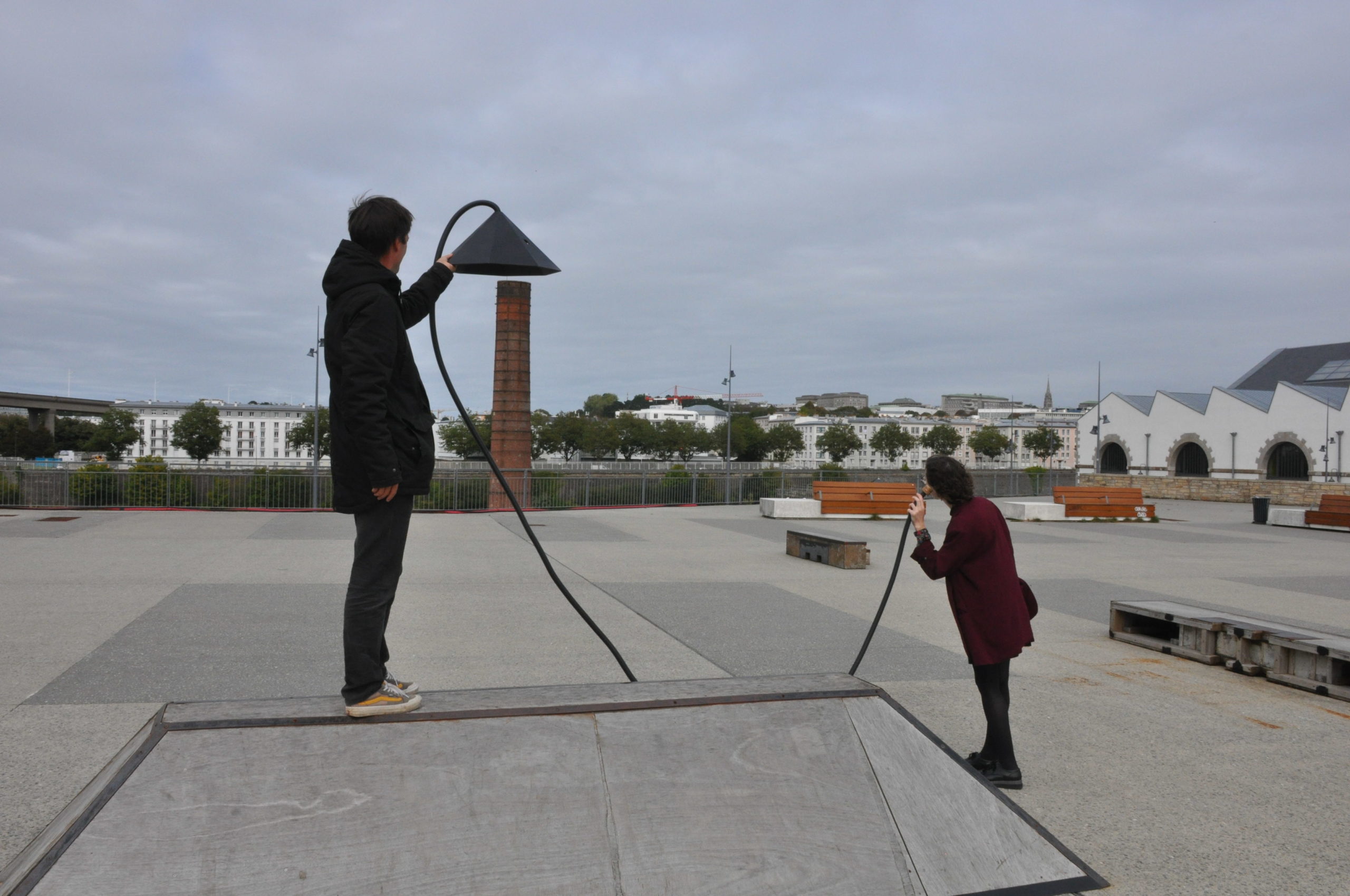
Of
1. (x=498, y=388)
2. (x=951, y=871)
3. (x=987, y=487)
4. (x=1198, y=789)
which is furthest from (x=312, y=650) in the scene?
(x=987, y=487)

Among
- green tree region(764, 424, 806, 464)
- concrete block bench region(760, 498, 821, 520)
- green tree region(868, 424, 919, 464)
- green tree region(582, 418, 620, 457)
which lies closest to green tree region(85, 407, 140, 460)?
green tree region(582, 418, 620, 457)

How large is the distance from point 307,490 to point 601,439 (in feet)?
286

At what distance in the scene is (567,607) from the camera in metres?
10.0

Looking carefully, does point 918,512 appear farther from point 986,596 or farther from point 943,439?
point 943,439

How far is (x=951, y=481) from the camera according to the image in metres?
4.64

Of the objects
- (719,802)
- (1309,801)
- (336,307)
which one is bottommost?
(1309,801)

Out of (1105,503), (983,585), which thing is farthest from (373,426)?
(1105,503)

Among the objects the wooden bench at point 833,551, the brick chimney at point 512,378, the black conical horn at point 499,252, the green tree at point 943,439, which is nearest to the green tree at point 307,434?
the brick chimney at point 512,378

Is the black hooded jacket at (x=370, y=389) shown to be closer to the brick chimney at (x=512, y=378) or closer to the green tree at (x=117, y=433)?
the brick chimney at (x=512, y=378)

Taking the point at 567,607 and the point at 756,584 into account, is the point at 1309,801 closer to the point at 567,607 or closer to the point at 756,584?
the point at 567,607

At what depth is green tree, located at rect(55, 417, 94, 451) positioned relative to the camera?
100m

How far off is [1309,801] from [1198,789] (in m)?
0.48

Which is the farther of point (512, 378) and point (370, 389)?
point (512, 378)

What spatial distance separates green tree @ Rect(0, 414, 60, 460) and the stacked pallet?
3704 inches
